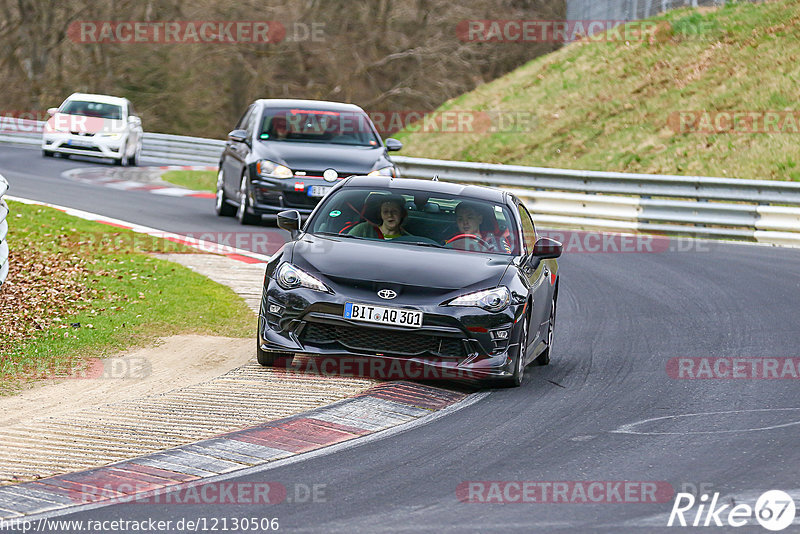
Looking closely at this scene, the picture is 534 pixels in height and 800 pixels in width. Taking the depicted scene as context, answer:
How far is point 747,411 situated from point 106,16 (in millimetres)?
49148

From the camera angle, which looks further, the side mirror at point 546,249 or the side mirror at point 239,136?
the side mirror at point 239,136

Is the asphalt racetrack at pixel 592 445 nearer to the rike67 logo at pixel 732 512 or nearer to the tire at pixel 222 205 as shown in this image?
the rike67 logo at pixel 732 512

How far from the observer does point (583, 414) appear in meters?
8.43

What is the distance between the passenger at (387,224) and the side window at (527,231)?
3.13 feet

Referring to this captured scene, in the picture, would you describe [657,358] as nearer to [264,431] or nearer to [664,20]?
[264,431]

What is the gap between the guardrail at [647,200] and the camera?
20859 mm

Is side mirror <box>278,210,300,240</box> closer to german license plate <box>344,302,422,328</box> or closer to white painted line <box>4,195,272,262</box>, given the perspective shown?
german license plate <box>344,302,422,328</box>

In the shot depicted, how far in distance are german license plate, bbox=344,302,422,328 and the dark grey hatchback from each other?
356 inches

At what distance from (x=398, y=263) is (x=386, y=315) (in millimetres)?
554

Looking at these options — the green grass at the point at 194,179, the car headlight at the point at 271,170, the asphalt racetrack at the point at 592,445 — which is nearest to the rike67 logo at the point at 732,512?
the asphalt racetrack at the point at 592,445

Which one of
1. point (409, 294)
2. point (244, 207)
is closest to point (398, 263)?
point (409, 294)

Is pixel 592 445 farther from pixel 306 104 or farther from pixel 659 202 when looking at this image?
pixel 659 202

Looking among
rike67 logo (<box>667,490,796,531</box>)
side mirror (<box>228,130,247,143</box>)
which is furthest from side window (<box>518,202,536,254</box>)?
side mirror (<box>228,130,247,143</box>)

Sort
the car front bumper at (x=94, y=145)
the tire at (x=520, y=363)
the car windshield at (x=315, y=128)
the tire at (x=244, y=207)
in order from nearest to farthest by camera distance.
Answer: the tire at (x=520, y=363) < the tire at (x=244, y=207) < the car windshield at (x=315, y=128) < the car front bumper at (x=94, y=145)
